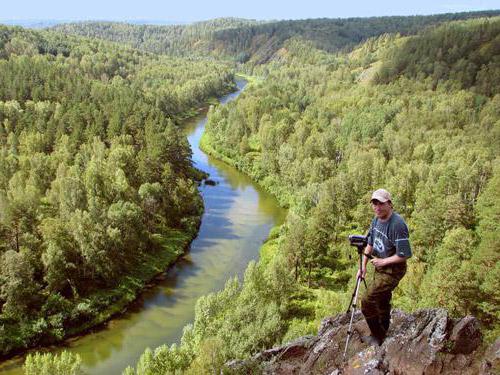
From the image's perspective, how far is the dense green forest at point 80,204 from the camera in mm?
40625

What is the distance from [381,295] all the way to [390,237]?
1.75 m

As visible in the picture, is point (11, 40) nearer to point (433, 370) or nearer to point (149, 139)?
point (149, 139)

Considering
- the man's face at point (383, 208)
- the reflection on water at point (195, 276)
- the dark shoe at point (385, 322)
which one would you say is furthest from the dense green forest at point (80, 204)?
the man's face at point (383, 208)

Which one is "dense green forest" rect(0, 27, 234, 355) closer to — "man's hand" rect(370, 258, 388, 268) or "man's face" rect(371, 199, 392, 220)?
"man's hand" rect(370, 258, 388, 268)

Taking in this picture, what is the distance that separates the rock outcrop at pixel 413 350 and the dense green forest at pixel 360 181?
3.48 meters

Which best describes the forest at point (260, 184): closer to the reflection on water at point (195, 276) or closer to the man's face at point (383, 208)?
the reflection on water at point (195, 276)

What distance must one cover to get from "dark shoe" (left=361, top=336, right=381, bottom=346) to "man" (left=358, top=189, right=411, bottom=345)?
100 cm

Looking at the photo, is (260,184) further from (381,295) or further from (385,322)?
(381,295)

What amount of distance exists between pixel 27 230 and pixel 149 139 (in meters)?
31.6

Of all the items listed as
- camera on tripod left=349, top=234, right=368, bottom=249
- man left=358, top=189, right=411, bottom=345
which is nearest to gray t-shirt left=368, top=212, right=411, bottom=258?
man left=358, top=189, right=411, bottom=345

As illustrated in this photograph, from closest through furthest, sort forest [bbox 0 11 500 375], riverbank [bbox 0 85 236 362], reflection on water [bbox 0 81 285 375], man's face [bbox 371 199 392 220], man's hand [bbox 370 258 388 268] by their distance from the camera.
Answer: man's face [bbox 371 199 392 220]
man's hand [bbox 370 258 388 268]
forest [bbox 0 11 500 375]
riverbank [bbox 0 85 236 362]
reflection on water [bbox 0 81 285 375]

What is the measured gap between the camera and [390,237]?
11.8m

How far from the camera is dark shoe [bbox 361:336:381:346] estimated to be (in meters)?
13.7

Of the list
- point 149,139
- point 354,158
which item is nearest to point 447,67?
A: point 354,158
